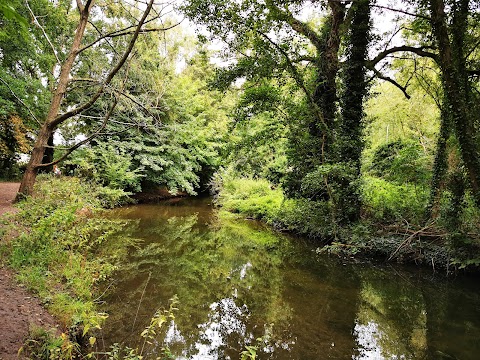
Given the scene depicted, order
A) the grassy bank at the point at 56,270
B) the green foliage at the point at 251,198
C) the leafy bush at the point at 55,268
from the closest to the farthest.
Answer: the grassy bank at the point at 56,270, the leafy bush at the point at 55,268, the green foliage at the point at 251,198

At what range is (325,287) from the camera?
615 centimetres

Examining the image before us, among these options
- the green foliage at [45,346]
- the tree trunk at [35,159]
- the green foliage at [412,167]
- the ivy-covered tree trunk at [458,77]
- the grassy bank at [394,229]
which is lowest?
the green foliage at [45,346]

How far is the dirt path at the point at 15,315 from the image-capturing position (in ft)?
8.73

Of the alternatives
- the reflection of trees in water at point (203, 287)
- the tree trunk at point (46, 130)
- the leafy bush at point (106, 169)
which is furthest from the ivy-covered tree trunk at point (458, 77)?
the leafy bush at point (106, 169)

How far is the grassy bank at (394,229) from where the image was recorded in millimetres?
6816

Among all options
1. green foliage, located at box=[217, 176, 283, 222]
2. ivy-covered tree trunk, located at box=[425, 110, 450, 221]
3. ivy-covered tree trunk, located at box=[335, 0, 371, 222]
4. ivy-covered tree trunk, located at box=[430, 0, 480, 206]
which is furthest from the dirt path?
green foliage, located at box=[217, 176, 283, 222]

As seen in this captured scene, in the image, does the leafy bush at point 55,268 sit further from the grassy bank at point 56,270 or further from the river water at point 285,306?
the river water at point 285,306

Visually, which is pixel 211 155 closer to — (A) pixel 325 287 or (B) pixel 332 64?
(B) pixel 332 64

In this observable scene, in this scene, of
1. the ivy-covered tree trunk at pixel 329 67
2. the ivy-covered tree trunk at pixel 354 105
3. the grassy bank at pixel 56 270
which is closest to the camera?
the grassy bank at pixel 56 270

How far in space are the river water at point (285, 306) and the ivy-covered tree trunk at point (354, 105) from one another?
1.99m

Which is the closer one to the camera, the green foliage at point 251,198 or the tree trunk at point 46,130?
the tree trunk at point 46,130

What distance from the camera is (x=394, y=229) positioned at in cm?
844

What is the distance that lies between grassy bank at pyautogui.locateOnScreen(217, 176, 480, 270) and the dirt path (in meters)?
5.91

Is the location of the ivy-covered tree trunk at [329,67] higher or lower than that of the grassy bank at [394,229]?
higher
